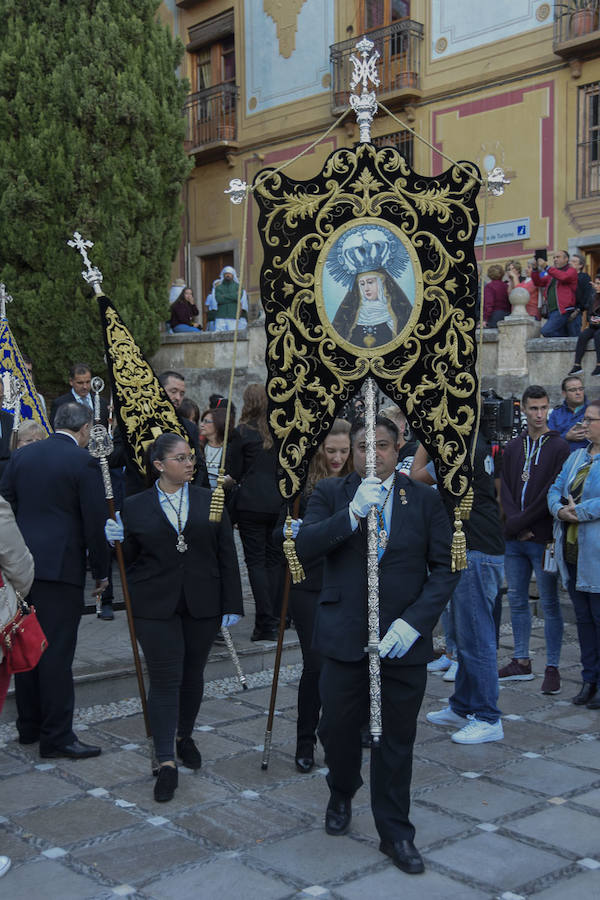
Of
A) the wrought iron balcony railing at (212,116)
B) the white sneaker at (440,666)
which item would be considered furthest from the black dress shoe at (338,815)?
the wrought iron balcony railing at (212,116)

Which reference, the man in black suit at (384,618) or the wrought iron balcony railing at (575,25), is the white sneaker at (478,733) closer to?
the man in black suit at (384,618)

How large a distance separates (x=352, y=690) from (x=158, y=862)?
101cm

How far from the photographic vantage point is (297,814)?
4395 millimetres

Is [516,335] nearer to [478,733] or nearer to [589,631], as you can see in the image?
[589,631]

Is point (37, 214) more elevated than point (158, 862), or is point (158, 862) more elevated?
point (37, 214)

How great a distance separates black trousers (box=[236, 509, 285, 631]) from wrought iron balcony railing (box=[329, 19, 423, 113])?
12.8m

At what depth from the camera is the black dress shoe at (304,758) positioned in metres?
4.93

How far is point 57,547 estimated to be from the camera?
17.1 ft

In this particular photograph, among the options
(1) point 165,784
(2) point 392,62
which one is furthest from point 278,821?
(2) point 392,62

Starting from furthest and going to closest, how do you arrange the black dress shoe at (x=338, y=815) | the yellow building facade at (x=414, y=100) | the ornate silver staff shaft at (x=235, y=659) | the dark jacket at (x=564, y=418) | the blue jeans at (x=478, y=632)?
the yellow building facade at (x=414, y=100) → the dark jacket at (x=564, y=418) → the ornate silver staff shaft at (x=235, y=659) → the blue jeans at (x=478, y=632) → the black dress shoe at (x=338, y=815)

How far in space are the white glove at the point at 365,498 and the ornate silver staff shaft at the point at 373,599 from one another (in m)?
0.07

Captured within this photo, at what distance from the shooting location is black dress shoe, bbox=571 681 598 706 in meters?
6.11

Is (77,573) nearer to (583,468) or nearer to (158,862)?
(158,862)

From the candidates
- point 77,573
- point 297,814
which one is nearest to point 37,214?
point 77,573
